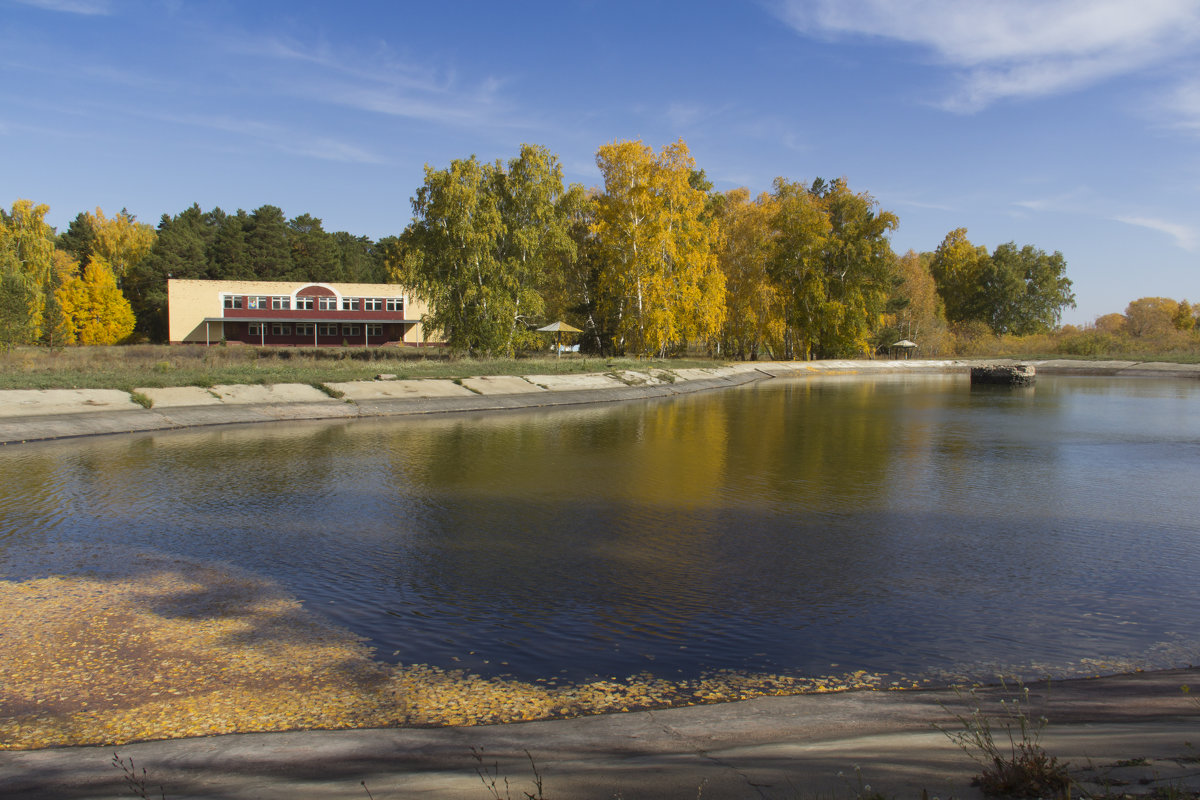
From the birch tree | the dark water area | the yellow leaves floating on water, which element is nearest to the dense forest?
the birch tree

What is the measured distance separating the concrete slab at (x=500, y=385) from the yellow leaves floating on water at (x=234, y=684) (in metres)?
21.4

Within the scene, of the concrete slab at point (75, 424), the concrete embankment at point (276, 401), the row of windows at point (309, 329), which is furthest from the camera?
the row of windows at point (309, 329)

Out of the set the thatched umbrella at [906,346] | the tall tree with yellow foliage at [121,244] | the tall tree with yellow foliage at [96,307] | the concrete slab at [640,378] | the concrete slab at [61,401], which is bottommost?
the concrete slab at [61,401]

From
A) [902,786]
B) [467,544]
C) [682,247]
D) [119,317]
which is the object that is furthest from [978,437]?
[119,317]

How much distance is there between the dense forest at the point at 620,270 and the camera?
40.7 meters

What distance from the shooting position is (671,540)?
9148mm

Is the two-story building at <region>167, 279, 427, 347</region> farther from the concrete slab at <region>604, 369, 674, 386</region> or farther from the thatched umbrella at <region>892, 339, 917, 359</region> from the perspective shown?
the thatched umbrella at <region>892, 339, 917, 359</region>

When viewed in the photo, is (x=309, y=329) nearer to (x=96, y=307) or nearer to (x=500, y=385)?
(x=96, y=307)

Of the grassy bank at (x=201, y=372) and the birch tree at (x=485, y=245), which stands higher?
the birch tree at (x=485, y=245)

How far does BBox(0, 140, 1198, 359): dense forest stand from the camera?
134ft

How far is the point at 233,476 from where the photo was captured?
13078mm

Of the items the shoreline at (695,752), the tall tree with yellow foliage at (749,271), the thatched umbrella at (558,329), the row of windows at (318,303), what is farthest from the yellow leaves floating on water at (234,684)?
the row of windows at (318,303)

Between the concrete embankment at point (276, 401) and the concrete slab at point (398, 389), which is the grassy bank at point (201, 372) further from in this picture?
the concrete slab at point (398, 389)

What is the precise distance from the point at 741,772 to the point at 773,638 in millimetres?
2588
